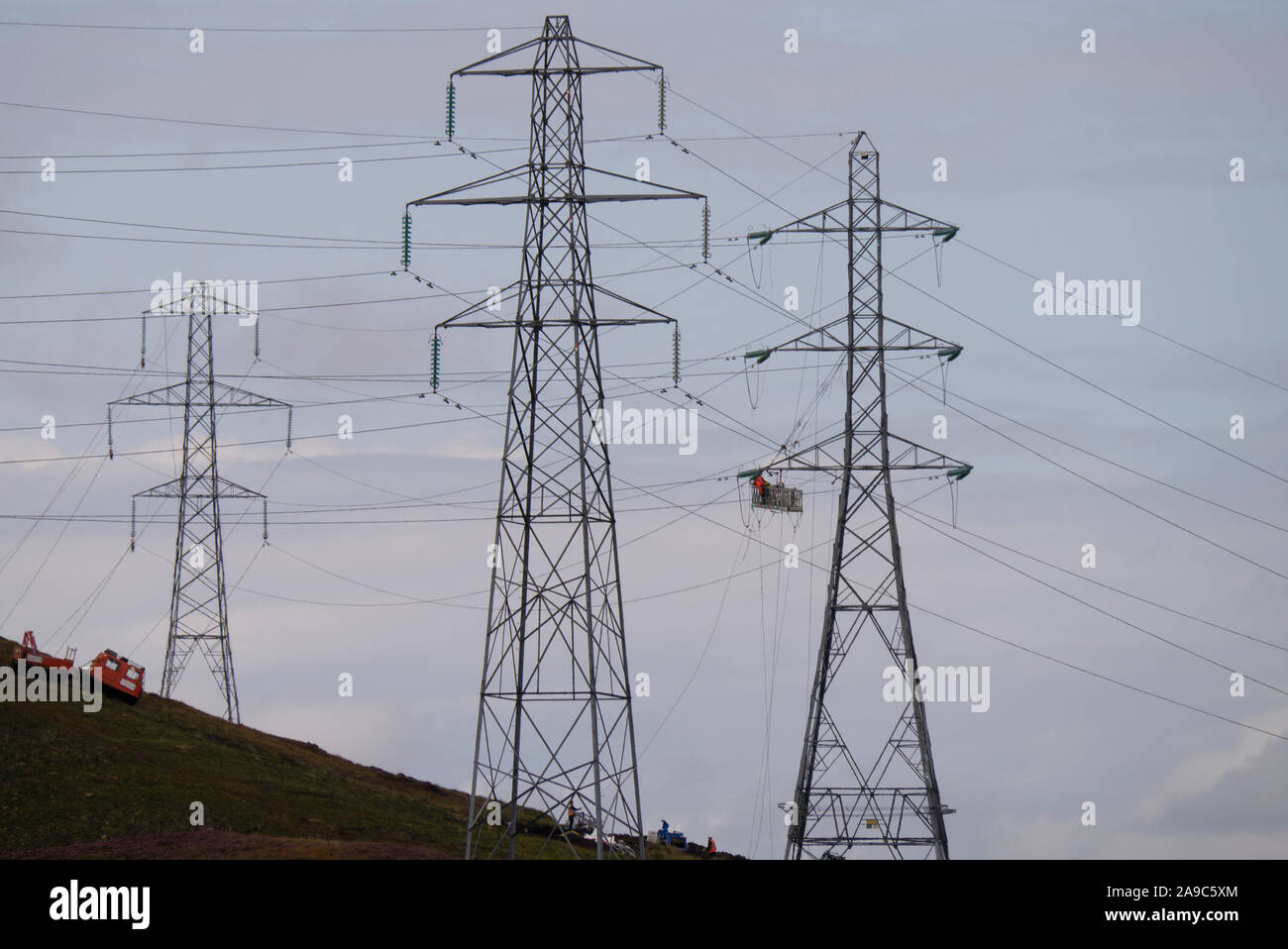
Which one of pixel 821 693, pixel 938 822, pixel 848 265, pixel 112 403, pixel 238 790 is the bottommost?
pixel 238 790
